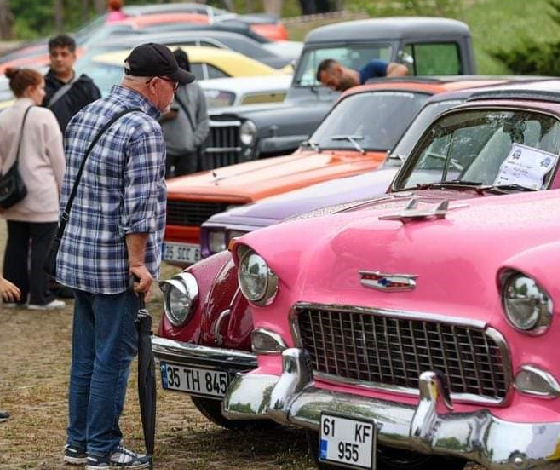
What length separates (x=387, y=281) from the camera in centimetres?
567

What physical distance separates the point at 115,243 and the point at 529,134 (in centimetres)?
192

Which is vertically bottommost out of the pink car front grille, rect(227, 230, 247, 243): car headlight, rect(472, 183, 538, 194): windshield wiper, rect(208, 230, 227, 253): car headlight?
rect(208, 230, 227, 253): car headlight

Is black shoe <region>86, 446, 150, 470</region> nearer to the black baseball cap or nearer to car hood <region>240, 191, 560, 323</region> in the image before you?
car hood <region>240, 191, 560, 323</region>

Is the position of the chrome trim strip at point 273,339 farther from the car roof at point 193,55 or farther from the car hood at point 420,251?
the car roof at point 193,55

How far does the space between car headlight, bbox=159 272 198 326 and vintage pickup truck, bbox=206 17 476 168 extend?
7.58m

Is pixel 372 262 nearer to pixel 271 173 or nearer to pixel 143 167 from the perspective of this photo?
pixel 143 167

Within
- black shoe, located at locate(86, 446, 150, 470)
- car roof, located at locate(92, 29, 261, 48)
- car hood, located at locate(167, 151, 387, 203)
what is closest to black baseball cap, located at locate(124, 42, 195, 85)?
black shoe, located at locate(86, 446, 150, 470)

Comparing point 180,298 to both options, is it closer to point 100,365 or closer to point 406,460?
point 100,365

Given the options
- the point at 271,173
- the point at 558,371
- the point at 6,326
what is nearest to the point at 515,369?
the point at 558,371

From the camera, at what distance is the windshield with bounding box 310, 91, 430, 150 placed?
11.8 m

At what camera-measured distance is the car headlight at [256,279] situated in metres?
6.18

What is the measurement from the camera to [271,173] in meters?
11.5

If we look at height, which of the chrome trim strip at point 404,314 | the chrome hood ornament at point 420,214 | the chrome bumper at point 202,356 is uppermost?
the chrome hood ornament at point 420,214

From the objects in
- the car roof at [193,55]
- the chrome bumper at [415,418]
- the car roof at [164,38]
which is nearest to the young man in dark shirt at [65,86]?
the car roof at [193,55]
